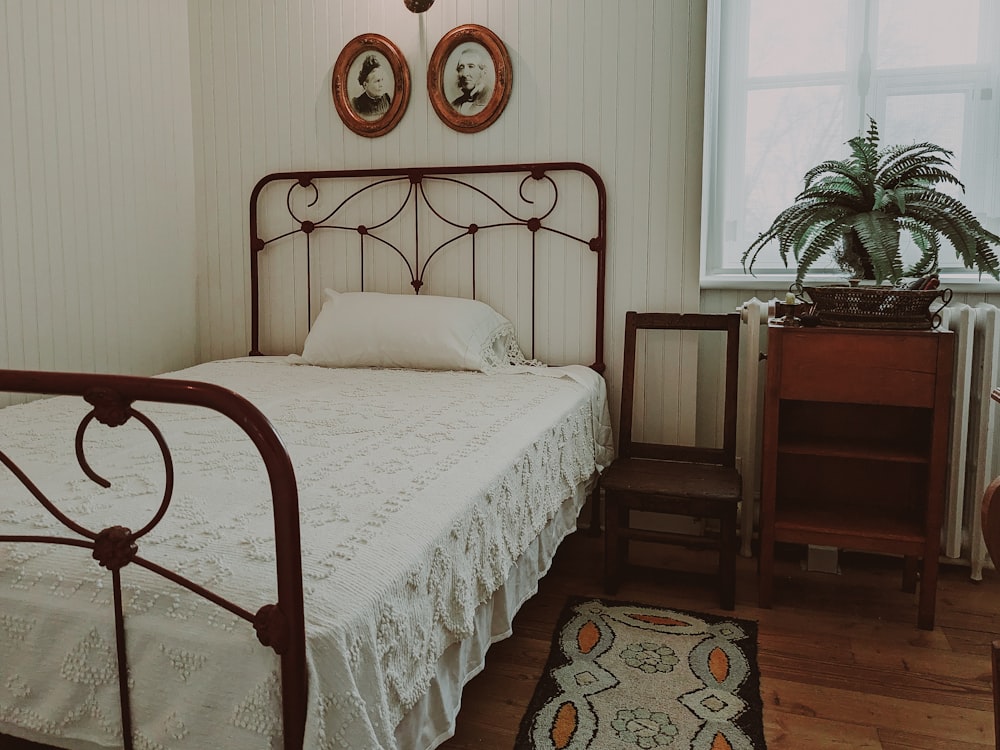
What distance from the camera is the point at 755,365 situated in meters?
2.59

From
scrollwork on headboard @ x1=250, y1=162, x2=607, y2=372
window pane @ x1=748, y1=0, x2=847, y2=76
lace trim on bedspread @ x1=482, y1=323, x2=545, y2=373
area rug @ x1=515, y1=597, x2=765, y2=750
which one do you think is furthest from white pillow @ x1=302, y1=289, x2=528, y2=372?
window pane @ x1=748, y1=0, x2=847, y2=76

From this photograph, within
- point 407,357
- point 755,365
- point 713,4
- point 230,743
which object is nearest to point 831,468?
point 755,365

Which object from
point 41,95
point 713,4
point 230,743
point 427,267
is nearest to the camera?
point 230,743

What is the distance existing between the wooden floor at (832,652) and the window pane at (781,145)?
42.8 inches

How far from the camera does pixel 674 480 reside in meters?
2.34

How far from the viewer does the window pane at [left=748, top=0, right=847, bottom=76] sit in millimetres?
2697

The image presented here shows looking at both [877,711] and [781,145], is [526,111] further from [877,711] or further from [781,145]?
[877,711]

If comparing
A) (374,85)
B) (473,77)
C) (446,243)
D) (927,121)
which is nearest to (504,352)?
(446,243)

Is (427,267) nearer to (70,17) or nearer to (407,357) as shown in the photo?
(407,357)

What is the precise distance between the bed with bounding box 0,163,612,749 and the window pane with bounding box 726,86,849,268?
0.53m

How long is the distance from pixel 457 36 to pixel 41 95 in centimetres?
135

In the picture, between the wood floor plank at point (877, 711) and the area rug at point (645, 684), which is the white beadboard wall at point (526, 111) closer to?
the area rug at point (645, 684)

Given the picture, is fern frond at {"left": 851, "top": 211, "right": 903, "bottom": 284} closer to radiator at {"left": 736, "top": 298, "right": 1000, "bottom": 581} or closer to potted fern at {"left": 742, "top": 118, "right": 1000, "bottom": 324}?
potted fern at {"left": 742, "top": 118, "right": 1000, "bottom": 324}

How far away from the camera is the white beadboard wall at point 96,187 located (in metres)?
2.50
